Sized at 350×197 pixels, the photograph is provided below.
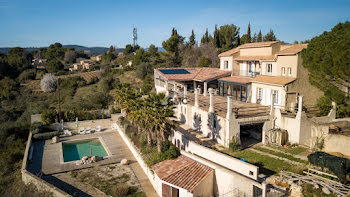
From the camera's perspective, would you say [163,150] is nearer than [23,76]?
Yes

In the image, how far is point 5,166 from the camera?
2383 cm

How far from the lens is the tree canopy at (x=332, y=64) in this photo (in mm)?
19703

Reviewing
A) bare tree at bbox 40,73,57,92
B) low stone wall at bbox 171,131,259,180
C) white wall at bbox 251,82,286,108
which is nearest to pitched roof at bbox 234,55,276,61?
white wall at bbox 251,82,286,108

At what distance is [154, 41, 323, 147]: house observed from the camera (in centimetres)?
2064

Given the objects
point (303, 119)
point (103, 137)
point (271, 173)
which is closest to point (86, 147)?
point (103, 137)

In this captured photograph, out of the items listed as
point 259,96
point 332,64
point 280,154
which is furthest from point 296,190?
point 259,96

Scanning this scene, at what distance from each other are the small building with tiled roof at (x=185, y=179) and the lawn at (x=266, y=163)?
3919mm

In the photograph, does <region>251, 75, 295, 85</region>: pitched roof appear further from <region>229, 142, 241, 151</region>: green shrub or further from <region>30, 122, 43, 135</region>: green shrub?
<region>30, 122, 43, 135</region>: green shrub

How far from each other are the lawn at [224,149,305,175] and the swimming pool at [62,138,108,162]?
1403 centimetres

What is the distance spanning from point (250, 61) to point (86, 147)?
22.0 metres

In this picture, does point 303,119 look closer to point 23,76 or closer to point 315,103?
point 315,103

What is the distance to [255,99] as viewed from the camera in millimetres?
27219

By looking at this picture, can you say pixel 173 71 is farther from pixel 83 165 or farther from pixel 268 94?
pixel 83 165

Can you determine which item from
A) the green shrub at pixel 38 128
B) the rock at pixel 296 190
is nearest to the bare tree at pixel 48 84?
the green shrub at pixel 38 128
